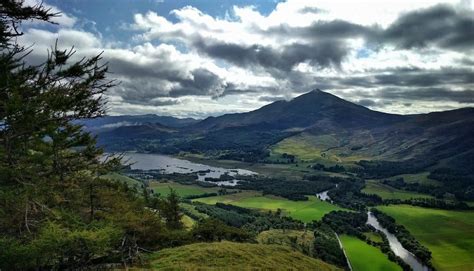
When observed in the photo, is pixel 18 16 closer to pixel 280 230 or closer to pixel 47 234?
pixel 47 234

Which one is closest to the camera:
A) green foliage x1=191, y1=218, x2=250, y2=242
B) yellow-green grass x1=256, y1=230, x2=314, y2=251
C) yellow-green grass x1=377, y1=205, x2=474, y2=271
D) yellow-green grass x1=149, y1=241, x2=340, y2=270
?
yellow-green grass x1=149, y1=241, x2=340, y2=270

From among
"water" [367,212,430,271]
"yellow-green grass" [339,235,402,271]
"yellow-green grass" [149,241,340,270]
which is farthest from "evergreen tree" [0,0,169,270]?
"water" [367,212,430,271]

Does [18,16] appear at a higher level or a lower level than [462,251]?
higher

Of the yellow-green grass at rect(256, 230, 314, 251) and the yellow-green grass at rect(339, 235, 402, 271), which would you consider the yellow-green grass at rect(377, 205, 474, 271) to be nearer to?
the yellow-green grass at rect(339, 235, 402, 271)

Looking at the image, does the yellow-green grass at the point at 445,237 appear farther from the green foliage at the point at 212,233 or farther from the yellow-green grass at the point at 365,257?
the green foliage at the point at 212,233

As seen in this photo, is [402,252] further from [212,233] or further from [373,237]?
[212,233]

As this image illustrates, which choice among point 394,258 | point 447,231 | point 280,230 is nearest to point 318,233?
Result: point 280,230
